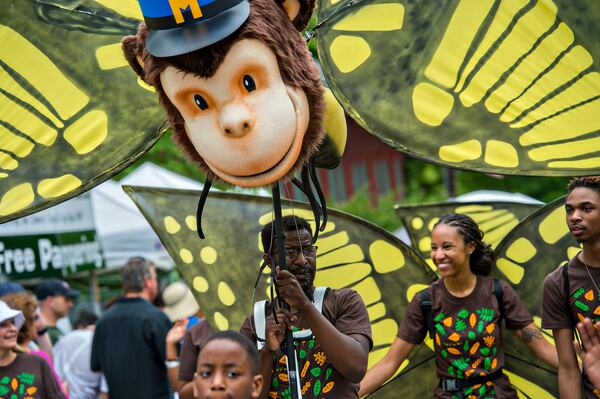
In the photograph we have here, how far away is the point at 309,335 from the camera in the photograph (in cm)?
427

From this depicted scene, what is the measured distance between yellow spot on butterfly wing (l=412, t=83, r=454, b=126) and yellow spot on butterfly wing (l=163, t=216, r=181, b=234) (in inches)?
73.6

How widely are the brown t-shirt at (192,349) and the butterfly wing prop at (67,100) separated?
3.87 feet

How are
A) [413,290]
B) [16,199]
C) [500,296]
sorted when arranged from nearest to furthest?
[16,199] → [500,296] → [413,290]

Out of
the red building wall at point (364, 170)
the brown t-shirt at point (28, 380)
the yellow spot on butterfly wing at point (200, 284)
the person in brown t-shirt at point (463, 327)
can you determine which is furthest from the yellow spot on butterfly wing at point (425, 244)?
the red building wall at point (364, 170)

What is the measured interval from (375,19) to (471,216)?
2.15 meters

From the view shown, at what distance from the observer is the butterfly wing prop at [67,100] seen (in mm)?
4840

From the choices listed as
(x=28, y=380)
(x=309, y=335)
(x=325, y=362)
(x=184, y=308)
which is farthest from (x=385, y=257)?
(x=184, y=308)

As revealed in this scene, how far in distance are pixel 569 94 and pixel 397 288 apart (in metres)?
2.06

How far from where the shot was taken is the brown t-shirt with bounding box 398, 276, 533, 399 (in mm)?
5500

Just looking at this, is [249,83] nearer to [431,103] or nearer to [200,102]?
[200,102]

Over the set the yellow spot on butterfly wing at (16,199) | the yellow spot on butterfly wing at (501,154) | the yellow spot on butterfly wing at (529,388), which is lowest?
the yellow spot on butterfly wing at (529,388)

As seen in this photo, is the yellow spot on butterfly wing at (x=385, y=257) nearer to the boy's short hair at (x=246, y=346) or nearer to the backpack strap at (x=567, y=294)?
the backpack strap at (x=567, y=294)

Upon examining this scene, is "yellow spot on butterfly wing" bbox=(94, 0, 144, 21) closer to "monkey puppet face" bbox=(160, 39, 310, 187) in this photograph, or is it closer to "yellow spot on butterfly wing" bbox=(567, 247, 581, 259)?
"monkey puppet face" bbox=(160, 39, 310, 187)

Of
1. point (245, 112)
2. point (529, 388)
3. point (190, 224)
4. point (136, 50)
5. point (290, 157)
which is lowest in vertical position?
point (529, 388)
